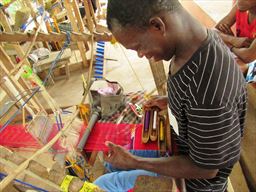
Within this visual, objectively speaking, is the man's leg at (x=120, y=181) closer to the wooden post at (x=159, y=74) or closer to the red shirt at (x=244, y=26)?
the wooden post at (x=159, y=74)

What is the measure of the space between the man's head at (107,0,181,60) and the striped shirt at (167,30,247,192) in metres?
0.10

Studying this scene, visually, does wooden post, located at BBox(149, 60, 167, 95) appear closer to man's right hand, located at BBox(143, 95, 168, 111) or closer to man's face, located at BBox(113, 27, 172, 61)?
man's right hand, located at BBox(143, 95, 168, 111)

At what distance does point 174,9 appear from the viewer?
0.67 m

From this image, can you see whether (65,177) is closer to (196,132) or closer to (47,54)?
(196,132)

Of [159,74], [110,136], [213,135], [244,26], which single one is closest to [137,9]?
[213,135]

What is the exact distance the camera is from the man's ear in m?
0.65

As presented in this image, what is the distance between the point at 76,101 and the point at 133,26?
2744 millimetres

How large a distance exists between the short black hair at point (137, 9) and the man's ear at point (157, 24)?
0.01 meters

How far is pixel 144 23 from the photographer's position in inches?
25.6

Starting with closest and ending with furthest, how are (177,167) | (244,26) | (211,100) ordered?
(211,100)
(177,167)
(244,26)

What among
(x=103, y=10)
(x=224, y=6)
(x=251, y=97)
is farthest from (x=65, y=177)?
(x=103, y=10)

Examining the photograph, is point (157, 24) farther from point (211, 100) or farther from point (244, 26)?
point (244, 26)

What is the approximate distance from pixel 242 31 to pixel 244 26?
5 cm

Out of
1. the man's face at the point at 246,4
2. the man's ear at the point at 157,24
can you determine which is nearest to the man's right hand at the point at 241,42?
the man's face at the point at 246,4
